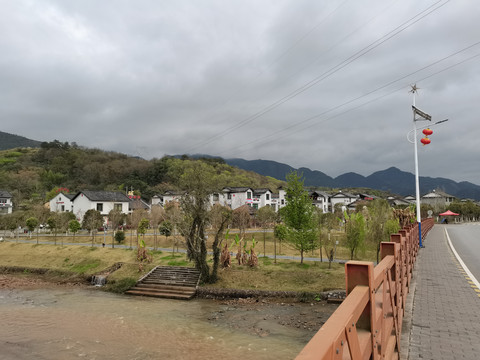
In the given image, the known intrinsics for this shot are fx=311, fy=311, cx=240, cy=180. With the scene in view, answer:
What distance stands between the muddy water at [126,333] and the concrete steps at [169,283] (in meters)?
0.90

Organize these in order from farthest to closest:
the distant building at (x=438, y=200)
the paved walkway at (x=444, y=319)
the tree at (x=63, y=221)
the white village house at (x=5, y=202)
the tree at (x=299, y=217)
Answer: the distant building at (x=438, y=200) → the white village house at (x=5, y=202) → the tree at (x=63, y=221) → the tree at (x=299, y=217) → the paved walkway at (x=444, y=319)

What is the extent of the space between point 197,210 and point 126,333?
9.61 metres

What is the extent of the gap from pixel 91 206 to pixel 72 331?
40.4 metres

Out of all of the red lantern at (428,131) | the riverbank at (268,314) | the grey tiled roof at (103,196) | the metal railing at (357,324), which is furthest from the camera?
the grey tiled roof at (103,196)

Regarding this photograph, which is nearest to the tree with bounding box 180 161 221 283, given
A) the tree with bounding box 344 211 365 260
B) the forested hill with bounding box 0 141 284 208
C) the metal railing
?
the tree with bounding box 344 211 365 260

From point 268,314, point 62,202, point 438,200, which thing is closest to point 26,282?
point 268,314

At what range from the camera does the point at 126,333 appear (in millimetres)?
15453

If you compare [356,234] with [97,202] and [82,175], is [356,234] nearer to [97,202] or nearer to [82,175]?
[97,202]

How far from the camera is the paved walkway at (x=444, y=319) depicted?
15.3 feet

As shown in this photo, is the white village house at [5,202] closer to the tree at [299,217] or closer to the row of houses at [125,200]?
the row of houses at [125,200]

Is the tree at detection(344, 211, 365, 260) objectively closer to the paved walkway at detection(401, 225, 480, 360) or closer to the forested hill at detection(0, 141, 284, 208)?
the paved walkway at detection(401, 225, 480, 360)

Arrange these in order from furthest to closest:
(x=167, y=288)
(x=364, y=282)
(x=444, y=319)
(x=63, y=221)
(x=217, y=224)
→ (x=63, y=221) < (x=217, y=224) < (x=167, y=288) < (x=444, y=319) < (x=364, y=282)

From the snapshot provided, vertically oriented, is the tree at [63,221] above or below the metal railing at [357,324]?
below

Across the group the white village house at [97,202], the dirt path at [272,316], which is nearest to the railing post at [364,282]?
the dirt path at [272,316]
